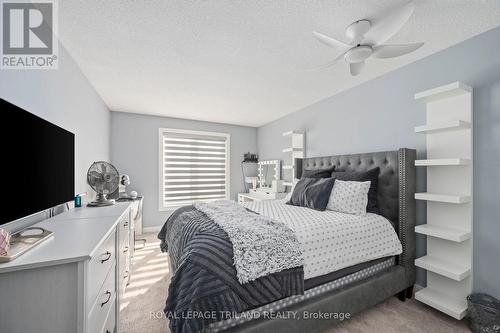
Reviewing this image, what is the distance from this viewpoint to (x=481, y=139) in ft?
5.91

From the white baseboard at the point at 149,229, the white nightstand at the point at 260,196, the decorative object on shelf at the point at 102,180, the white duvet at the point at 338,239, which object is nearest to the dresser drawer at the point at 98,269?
the decorative object on shelf at the point at 102,180

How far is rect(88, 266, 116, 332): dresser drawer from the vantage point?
1.02m

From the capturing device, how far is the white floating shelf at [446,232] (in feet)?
5.67

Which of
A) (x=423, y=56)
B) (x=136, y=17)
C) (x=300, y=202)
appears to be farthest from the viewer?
(x=300, y=202)

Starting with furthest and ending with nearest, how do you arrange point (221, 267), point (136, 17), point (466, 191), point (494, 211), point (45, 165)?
point (466, 191)
point (494, 211)
point (136, 17)
point (45, 165)
point (221, 267)

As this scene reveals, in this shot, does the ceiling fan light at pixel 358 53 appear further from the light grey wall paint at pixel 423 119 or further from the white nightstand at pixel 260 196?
the white nightstand at pixel 260 196

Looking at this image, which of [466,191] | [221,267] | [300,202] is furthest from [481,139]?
[221,267]

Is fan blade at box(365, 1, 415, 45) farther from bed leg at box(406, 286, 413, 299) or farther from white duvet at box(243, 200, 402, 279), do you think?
bed leg at box(406, 286, 413, 299)

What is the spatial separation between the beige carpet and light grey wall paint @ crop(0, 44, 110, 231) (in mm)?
1315

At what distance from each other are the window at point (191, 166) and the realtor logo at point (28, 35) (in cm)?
264

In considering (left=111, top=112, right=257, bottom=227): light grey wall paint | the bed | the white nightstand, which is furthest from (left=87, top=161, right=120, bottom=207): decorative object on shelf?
the white nightstand

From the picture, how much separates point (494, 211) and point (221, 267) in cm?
225

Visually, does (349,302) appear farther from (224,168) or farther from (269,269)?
(224,168)

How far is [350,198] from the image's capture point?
2.19m
